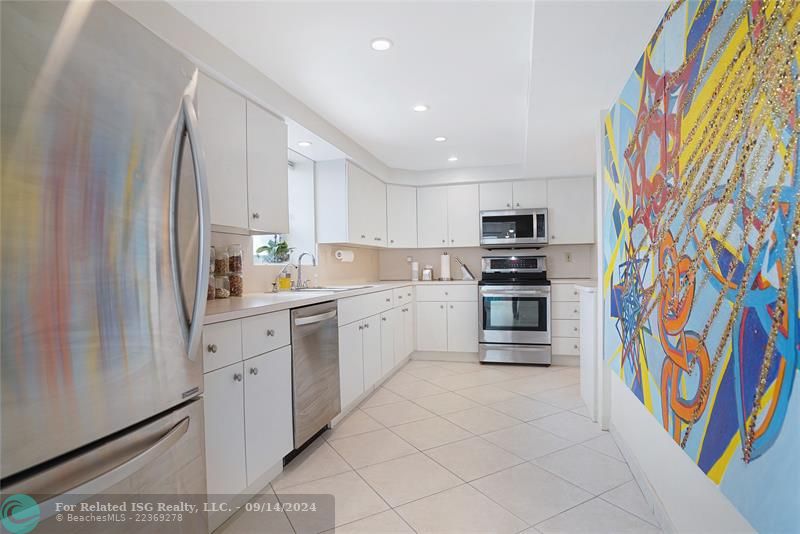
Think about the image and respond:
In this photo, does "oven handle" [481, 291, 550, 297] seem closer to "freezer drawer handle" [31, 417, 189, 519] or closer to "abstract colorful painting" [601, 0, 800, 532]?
"abstract colorful painting" [601, 0, 800, 532]

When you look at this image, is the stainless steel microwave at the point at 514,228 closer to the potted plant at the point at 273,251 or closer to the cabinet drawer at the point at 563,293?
the cabinet drawer at the point at 563,293

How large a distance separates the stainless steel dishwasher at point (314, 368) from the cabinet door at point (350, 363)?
0.33ft

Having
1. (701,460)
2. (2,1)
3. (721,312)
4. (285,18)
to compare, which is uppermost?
(285,18)

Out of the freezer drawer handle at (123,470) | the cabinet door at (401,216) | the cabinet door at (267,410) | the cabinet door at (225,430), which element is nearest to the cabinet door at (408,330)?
the cabinet door at (401,216)

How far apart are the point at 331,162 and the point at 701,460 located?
11.1ft

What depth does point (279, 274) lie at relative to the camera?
129 inches

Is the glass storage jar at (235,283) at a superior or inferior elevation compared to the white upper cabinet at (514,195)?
inferior

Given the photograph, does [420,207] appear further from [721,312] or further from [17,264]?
[17,264]

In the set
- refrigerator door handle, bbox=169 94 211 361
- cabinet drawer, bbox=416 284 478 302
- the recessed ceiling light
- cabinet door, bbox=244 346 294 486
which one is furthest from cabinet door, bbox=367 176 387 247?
refrigerator door handle, bbox=169 94 211 361

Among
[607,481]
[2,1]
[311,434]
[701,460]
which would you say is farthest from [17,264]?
[607,481]

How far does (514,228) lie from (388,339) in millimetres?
2003

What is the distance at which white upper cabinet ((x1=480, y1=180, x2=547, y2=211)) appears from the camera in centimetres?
474

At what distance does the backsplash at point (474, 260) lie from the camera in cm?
493

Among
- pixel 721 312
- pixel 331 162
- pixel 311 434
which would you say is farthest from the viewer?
pixel 331 162
